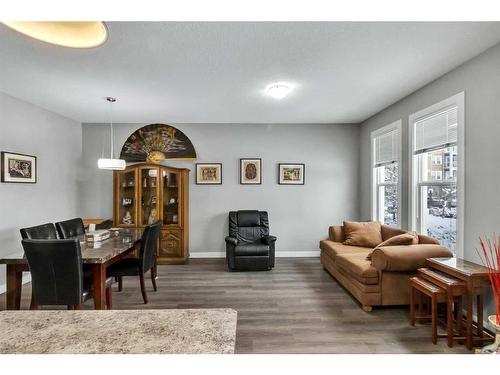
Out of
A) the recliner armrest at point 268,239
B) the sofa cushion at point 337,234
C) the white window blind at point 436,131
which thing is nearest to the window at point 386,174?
the white window blind at point 436,131

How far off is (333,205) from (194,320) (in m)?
4.73

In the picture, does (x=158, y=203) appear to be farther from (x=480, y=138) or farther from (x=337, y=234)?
(x=480, y=138)

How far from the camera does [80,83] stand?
3.15 meters

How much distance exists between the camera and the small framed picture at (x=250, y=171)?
5.21m

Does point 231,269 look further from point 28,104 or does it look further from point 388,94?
point 28,104

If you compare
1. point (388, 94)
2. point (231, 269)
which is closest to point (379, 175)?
point (388, 94)

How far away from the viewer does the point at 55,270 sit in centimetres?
225

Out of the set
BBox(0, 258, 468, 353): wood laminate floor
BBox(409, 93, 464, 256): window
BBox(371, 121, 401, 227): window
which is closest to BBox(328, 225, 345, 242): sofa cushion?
BBox(0, 258, 468, 353): wood laminate floor

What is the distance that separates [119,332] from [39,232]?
2803mm

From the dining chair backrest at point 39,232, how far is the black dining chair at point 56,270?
649 millimetres

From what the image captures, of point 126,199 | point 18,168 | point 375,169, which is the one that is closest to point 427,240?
point 375,169

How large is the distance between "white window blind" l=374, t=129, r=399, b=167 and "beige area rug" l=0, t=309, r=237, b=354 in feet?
12.9
